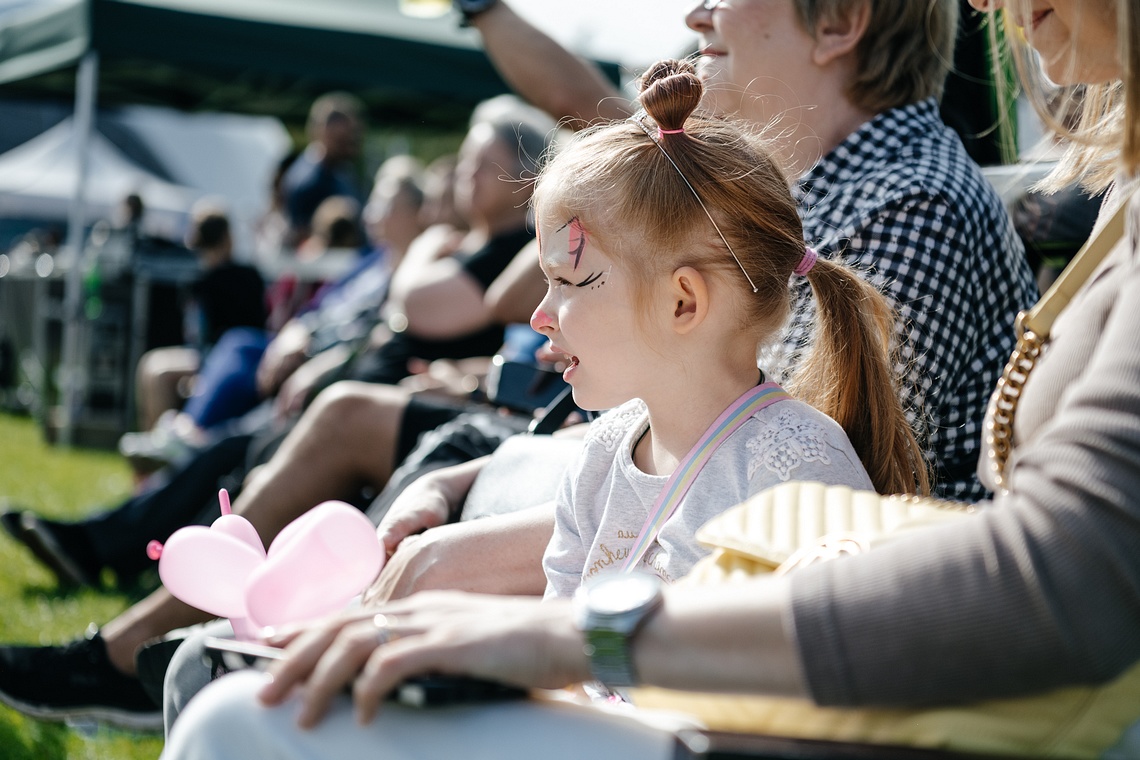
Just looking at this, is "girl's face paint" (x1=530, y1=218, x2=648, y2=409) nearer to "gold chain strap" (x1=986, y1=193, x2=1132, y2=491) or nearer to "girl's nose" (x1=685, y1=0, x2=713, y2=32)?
"gold chain strap" (x1=986, y1=193, x2=1132, y2=491)

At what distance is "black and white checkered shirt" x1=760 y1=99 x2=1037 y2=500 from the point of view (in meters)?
1.88

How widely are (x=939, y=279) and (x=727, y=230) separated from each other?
487 millimetres

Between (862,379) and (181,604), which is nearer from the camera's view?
(862,379)

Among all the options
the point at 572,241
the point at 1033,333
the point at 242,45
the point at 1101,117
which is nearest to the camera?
the point at 1033,333

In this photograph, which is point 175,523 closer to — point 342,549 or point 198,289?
point 342,549

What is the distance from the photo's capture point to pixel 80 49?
24.2 ft

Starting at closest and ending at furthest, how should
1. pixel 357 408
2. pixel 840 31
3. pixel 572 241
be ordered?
pixel 572 241
pixel 840 31
pixel 357 408

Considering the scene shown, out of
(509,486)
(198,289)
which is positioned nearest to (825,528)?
(509,486)

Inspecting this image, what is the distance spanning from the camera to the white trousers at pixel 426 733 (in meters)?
0.99

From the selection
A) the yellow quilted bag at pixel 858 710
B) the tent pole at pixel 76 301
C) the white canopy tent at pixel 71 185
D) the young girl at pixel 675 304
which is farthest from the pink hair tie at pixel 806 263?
the white canopy tent at pixel 71 185

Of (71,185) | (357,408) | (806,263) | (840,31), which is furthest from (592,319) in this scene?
(71,185)

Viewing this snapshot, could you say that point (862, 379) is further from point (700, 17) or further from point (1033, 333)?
point (700, 17)

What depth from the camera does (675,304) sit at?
1612 mm

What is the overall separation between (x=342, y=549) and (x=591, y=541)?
1.60ft
